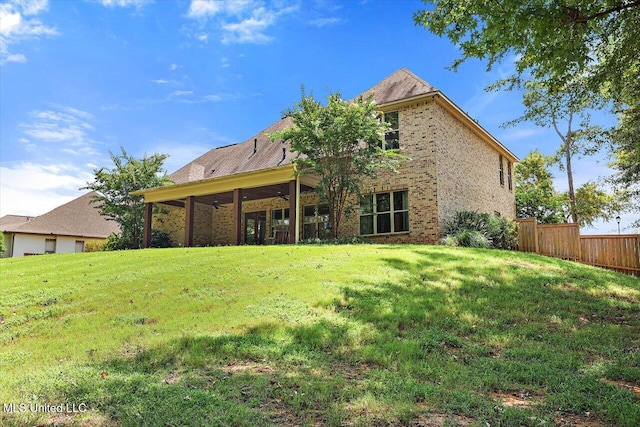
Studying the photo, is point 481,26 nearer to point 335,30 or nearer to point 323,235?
point 335,30

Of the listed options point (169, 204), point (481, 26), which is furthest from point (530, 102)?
point (169, 204)

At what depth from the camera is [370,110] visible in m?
15.2

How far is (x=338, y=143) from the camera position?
14.8 metres

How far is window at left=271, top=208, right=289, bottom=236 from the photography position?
813 inches

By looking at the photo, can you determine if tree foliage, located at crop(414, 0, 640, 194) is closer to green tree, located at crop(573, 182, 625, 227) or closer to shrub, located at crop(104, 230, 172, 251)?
shrub, located at crop(104, 230, 172, 251)

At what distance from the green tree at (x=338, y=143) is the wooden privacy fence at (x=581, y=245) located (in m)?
6.26

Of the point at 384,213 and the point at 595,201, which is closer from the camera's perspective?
the point at 384,213

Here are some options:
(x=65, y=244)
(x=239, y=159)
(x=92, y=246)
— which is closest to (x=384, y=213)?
(x=239, y=159)

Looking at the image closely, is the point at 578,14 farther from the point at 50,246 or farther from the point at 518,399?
the point at 50,246

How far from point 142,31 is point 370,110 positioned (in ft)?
25.8

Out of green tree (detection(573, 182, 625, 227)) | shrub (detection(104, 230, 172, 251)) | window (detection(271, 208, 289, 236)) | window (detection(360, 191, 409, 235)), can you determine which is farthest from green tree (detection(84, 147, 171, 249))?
green tree (detection(573, 182, 625, 227))

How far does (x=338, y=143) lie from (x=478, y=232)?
6060mm

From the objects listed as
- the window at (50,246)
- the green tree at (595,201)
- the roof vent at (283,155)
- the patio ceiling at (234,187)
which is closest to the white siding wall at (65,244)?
the window at (50,246)

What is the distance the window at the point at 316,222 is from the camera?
59.5ft
